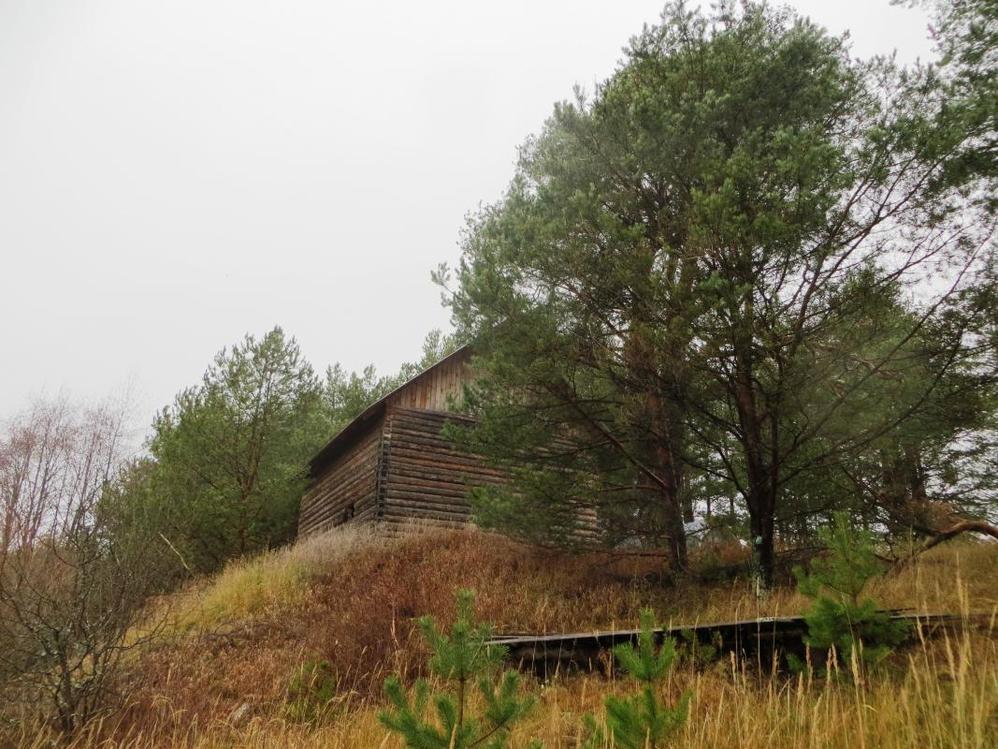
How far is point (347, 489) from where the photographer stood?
56.3ft

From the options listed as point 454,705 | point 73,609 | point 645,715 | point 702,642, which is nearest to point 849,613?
point 645,715

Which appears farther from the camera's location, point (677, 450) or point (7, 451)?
point (7, 451)

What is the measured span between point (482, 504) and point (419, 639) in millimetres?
2509

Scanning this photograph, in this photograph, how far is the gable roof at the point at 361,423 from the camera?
16.0 meters

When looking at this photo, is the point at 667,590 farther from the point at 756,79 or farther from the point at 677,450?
the point at 756,79

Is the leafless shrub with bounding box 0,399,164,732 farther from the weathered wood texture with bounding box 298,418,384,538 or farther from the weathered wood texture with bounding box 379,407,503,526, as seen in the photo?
the weathered wood texture with bounding box 298,418,384,538

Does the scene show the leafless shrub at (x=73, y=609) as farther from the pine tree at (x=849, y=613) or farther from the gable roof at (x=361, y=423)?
the gable roof at (x=361, y=423)

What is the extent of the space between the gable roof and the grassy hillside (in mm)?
4140

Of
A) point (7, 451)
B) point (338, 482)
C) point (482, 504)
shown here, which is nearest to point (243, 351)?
point (338, 482)

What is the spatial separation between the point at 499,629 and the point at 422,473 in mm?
8736

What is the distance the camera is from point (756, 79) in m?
8.02

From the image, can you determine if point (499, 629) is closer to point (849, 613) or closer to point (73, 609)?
point (73, 609)

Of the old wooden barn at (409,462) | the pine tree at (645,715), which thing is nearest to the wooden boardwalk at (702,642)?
the pine tree at (645,715)

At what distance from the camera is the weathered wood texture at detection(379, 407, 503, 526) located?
15203mm
